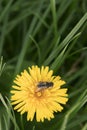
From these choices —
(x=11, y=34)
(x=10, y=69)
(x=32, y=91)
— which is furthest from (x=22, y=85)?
(x=11, y=34)

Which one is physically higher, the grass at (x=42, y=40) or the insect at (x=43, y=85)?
the grass at (x=42, y=40)

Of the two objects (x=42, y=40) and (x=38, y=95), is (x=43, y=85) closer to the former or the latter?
(x=38, y=95)

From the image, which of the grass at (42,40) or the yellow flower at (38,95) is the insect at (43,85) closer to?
the yellow flower at (38,95)

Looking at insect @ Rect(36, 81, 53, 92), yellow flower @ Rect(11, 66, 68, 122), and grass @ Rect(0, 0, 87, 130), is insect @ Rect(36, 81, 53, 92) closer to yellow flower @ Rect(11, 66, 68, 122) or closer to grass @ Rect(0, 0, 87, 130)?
yellow flower @ Rect(11, 66, 68, 122)

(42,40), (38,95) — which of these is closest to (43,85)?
(38,95)

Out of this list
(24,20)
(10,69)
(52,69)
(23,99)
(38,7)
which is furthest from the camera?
(24,20)

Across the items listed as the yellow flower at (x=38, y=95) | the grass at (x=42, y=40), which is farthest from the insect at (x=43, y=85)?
the grass at (x=42, y=40)

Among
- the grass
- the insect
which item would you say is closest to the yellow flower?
the insect

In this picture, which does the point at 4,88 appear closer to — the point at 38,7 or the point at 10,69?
the point at 10,69

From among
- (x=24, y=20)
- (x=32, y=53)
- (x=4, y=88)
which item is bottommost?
(x=4, y=88)
